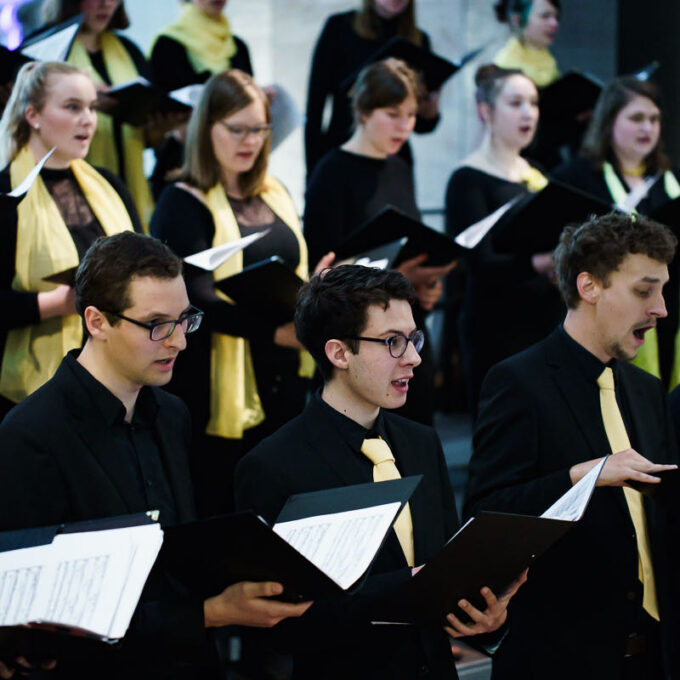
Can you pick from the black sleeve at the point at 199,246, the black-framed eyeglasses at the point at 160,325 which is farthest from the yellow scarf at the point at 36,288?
the black-framed eyeglasses at the point at 160,325

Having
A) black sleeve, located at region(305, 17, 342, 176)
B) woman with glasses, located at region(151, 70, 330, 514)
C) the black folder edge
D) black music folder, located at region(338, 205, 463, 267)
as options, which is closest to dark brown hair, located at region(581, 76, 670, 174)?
black sleeve, located at region(305, 17, 342, 176)

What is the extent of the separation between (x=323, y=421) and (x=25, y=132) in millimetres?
1644

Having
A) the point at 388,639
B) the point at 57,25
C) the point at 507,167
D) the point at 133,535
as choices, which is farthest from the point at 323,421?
the point at 507,167

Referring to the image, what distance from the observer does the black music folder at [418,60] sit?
15.3 feet

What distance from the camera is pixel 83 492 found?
2348 mm

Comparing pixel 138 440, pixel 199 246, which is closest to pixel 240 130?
pixel 199 246

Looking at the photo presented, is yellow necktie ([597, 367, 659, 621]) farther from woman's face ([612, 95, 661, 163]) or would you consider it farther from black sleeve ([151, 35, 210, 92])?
black sleeve ([151, 35, 210, 92])

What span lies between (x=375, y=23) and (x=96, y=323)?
3.08 meters

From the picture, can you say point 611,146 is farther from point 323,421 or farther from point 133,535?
point 133,535

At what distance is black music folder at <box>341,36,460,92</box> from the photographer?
465cm

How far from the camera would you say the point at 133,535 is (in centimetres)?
203

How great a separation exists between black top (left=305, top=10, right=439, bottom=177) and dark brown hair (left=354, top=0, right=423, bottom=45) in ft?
0.06

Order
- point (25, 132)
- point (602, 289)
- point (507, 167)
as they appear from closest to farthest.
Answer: point (602, 289), point (25, 132), point (507, 167)

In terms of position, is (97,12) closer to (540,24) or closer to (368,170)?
(368,170)
